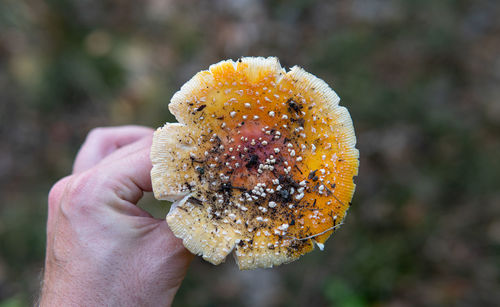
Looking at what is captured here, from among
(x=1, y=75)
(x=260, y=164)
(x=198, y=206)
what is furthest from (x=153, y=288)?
(x=1, y=75)

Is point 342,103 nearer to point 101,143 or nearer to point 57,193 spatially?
point 101,143

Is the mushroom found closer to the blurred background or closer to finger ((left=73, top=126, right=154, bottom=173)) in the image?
finger ((left=73, top=126, right=154, bottom=173))

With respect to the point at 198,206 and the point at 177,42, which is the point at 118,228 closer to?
the point at 198,206

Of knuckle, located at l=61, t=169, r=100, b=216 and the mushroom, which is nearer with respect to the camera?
the mushroom

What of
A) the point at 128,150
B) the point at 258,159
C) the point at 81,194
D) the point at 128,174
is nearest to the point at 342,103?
the point at 258,159

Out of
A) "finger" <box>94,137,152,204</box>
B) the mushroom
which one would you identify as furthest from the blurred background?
the mushroom
